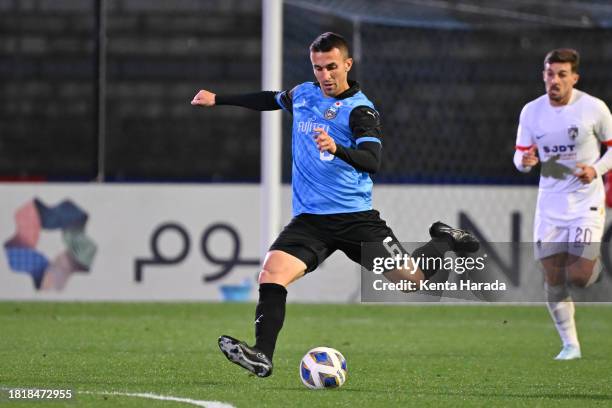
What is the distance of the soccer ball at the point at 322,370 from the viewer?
6.95 m

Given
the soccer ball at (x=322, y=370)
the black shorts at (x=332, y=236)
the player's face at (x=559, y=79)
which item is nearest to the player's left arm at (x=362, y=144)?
the black shorts at (x=332, y=236)

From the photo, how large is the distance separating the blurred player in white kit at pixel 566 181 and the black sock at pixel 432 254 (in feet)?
4.70

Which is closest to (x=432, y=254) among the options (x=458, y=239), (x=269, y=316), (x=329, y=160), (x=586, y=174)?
(x=458, y=239)

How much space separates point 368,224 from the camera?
7172 mm

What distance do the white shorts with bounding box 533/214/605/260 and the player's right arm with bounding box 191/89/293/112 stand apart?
2240mm

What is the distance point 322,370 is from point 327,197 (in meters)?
0.87

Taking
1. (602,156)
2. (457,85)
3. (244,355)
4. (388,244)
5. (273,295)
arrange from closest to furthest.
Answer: (244,355) → (273,295) → (388,244) → (602,156) → (457,85)

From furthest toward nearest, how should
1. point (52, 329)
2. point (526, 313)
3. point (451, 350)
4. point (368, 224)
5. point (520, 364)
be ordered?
point (526, 313) → point (52, 329) → point (451, 350) → point (520, 364) → point (368, 224)

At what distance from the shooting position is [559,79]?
28.5 ft

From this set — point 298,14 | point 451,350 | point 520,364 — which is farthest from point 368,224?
point 298,14

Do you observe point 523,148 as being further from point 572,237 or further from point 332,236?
point 332,236

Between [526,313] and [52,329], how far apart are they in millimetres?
4505

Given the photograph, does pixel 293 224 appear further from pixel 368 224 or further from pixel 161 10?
pixel 161 10

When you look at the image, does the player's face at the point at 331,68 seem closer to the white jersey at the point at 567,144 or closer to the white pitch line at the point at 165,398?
the white pitch line at the point at 165,398
